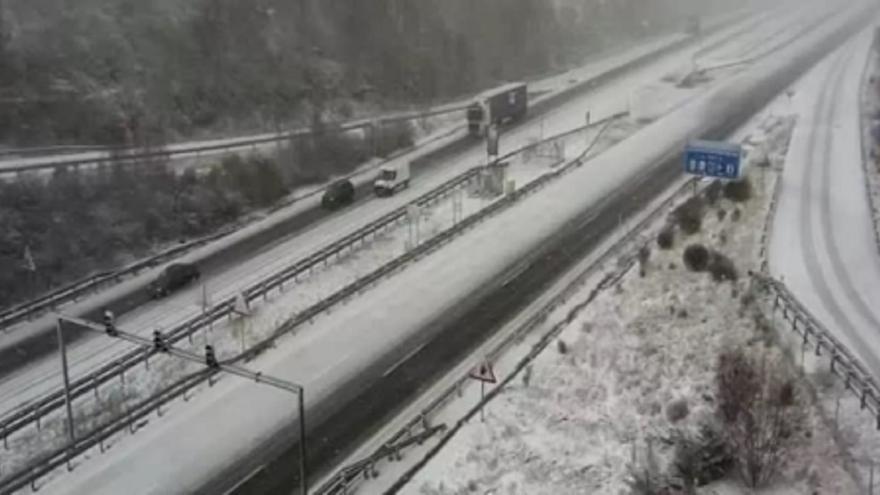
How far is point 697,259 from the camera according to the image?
150 ft

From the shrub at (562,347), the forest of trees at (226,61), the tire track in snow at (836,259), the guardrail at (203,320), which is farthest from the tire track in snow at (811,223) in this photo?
the forest of trees at (226,61)

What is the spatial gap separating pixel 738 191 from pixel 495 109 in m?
29.6

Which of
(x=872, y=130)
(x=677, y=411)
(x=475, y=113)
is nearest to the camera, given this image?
(x=677, y=411)

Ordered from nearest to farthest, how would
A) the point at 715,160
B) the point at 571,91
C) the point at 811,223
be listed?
the point at 811,223 → the point at 715,160 → the point at 571,91

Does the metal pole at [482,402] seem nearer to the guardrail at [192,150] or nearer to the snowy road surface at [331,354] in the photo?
the snowy road surface at [331,354]

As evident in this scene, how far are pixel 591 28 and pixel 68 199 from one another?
3927 inches

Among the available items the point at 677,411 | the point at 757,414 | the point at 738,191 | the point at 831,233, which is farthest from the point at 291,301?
the point at 831,233

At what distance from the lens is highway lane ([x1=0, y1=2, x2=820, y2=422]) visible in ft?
132

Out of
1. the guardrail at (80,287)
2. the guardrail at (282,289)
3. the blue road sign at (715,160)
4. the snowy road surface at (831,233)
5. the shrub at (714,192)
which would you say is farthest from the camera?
the shrub at (714,192)

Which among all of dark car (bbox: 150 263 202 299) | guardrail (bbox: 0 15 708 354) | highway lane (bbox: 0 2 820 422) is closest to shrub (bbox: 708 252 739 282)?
highway lane (bbox: 0 2 820 422)

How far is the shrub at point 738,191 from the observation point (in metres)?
57.0

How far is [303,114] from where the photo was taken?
261 ft

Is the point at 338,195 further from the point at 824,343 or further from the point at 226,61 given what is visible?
the point at 824,343

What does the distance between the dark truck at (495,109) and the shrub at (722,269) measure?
125 ft
